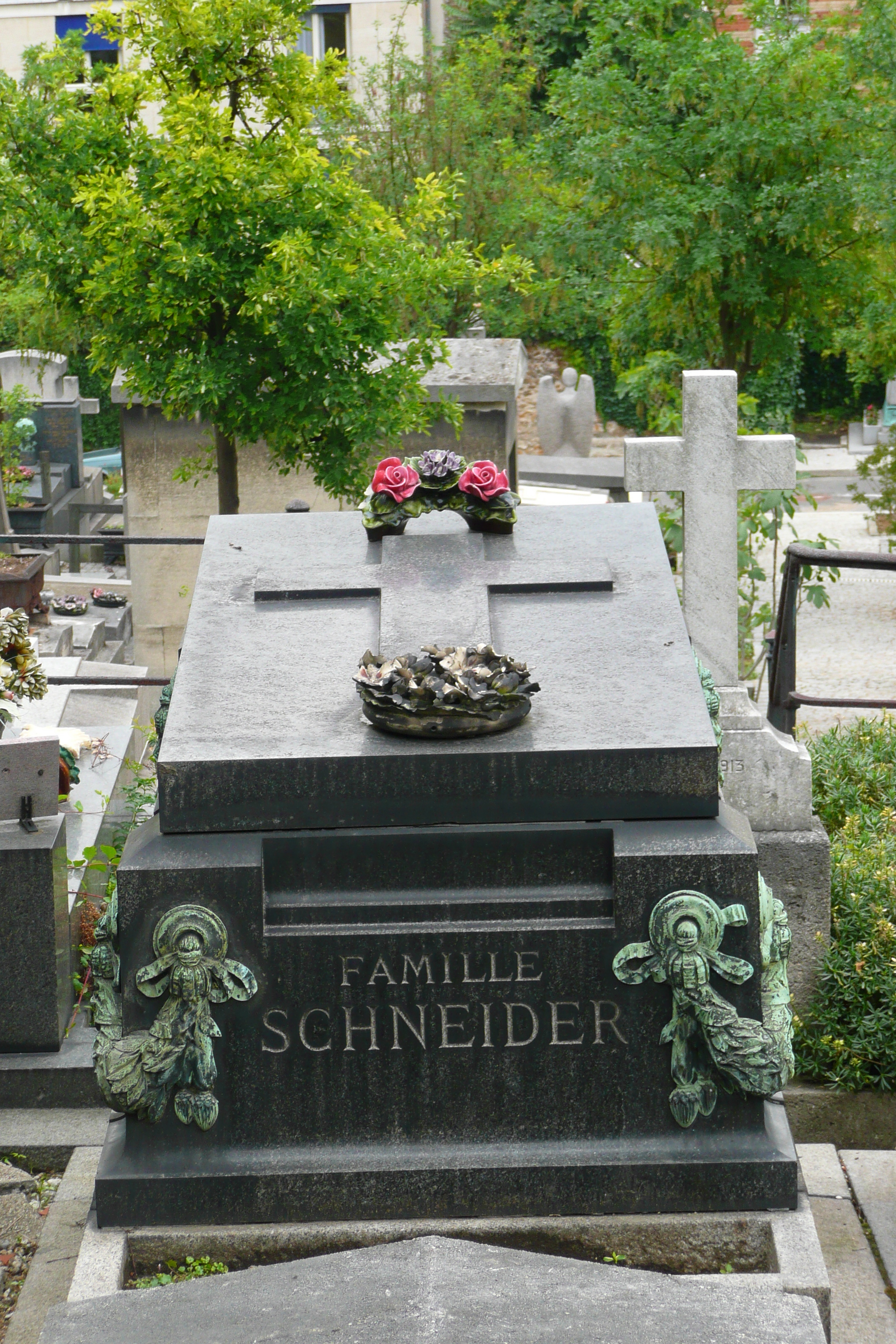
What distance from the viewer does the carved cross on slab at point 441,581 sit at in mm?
4176

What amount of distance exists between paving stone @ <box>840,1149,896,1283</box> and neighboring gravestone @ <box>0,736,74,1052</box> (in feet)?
8.52

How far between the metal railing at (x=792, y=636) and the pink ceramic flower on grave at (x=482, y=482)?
1721 millimetres

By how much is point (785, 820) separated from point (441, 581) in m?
2.01

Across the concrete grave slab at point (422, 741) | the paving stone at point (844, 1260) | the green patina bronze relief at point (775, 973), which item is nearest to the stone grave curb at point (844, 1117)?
the paving stone at point (844, 1260)

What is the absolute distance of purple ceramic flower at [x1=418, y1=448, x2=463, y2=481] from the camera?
183 inches

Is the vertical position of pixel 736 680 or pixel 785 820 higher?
pixel 736 680

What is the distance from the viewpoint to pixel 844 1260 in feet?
13.3

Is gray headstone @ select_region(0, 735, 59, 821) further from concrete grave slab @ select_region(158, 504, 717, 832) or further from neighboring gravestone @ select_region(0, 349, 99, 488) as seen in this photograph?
neighboring gravestone @ select_region(0, 349, 99, 488)

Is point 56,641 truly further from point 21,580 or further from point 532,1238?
point 532,1238

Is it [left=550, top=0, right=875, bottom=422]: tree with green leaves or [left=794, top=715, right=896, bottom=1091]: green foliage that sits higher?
[left=550, top=0, right=875, bottom=422]: tree with green leaves

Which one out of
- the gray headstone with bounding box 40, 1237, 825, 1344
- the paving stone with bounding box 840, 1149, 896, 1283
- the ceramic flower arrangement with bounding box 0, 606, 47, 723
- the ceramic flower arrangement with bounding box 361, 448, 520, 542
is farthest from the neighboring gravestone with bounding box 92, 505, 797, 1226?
the ceramic flower arrangement with bounding box 0, 606, 47, 723

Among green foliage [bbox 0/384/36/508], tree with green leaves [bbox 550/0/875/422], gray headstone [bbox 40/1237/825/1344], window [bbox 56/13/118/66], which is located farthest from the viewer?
window [bbox 56/13/118/66]

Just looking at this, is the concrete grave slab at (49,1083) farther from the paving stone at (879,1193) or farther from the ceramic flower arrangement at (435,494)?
the paving stone at (879,1193)

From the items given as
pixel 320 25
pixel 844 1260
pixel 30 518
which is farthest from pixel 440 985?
pixel 320 25
